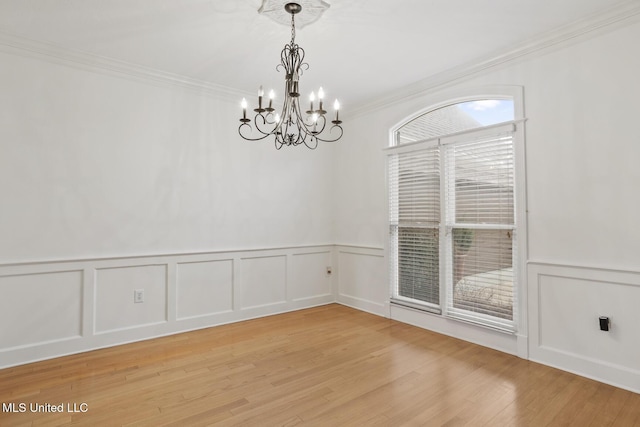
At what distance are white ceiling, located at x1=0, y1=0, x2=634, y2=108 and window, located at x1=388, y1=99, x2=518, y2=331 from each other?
0.70 metres

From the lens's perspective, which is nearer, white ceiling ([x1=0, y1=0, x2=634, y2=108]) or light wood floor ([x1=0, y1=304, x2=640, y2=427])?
light wood floor ([x1=0, y1=304, x2=640, y2=427])

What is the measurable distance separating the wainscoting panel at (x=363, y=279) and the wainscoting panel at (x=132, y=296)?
0.44 m

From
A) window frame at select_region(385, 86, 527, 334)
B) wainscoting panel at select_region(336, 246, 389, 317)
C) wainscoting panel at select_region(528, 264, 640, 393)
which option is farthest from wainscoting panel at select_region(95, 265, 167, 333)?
wainscoting panel at select_region(528, 264, 640, 393)

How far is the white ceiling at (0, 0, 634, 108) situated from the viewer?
8.39ft

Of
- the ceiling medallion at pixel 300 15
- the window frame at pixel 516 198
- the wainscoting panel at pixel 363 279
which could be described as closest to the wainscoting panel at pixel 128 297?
the wainscoting panel at pixel 363 279

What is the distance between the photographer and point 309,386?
261 cm

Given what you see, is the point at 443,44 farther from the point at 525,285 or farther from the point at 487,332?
the point at 487,332

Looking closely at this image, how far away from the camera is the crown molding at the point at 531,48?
2596 millimetres

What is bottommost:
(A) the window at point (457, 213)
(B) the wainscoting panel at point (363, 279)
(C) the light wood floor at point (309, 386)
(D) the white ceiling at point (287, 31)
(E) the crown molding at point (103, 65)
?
(C) the light wood floor at point (309, 386)

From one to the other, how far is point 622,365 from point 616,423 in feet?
2.09

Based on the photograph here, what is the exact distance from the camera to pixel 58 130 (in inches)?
126

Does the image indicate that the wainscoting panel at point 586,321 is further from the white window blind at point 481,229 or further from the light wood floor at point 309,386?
the white window blind at point 481,229

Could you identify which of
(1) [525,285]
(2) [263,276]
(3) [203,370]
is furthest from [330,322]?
(1) [525,285]

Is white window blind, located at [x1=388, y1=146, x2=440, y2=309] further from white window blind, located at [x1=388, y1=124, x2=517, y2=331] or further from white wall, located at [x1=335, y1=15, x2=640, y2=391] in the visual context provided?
white wall, located at [x1=335, y1=15, x2=640, y2=391]
